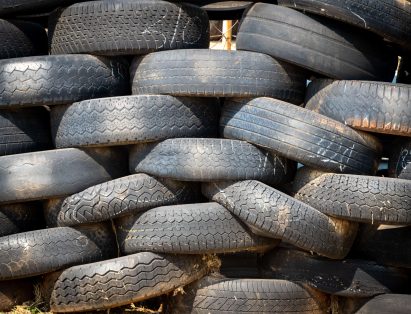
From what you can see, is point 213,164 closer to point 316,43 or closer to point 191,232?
point 191,232

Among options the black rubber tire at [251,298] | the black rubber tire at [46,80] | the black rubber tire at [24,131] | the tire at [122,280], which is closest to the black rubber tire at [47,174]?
the black rubber tire at [24,131]

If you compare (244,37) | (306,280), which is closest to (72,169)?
(244,37)

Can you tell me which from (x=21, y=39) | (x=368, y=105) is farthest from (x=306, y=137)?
(x=21, y=39)

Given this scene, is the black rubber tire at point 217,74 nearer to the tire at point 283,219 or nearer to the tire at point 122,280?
the tire at point 283,219

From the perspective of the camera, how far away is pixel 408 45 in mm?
2725

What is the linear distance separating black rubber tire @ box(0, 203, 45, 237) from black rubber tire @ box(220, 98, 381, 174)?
1.03 metres

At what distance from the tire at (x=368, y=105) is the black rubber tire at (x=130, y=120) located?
0.56 metres

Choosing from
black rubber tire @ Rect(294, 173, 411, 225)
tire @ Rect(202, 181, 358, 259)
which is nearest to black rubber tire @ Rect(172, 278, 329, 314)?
tire @ Rect(202, 181, 358, 259)

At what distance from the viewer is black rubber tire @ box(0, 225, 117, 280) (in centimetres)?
271

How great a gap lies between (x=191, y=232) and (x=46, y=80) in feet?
3.03

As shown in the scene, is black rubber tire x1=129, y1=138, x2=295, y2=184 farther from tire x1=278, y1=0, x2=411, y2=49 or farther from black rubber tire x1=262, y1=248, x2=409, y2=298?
tire x1=278, y1=0, x2=411, y2=49

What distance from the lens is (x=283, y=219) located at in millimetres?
2596

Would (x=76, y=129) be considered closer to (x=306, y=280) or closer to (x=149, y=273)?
(x=149, y=273)

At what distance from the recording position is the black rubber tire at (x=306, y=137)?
2.62 m
